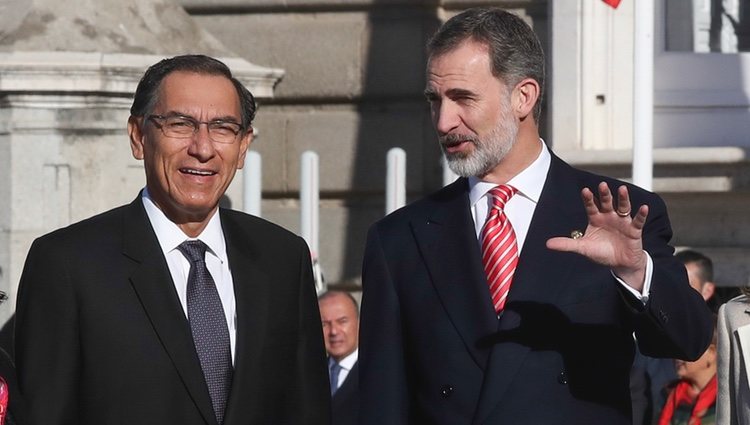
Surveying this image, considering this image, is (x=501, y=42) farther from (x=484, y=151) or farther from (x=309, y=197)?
(x=309, y=197)

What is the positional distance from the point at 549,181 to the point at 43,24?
13.7 ft

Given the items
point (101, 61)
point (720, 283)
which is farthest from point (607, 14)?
point (101, 61)

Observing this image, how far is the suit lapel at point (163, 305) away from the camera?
469 cm

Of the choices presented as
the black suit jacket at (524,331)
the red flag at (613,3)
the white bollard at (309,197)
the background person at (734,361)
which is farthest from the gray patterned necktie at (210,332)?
the red flag at (613,3)

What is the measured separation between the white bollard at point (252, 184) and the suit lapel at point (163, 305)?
13.2 feet

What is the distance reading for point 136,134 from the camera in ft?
16.3

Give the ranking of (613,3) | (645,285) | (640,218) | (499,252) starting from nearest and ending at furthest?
(640,218) < (645,285) < (499,252) < (613,3)

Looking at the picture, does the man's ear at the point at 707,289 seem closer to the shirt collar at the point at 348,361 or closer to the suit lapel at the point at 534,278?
the shirt collar at the point at 348,361

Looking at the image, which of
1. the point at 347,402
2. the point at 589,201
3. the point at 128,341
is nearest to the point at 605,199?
the point at 589,201

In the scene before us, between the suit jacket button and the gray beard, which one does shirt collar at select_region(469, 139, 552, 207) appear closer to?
the gray beard

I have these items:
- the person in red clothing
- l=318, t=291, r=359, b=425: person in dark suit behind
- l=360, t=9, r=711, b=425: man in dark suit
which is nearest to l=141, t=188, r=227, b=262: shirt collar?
l=360, t=9, r=711, b=425: man in dark suit

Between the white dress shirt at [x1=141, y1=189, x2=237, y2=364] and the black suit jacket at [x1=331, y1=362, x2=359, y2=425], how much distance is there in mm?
2977

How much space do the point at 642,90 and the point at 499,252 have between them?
129 inches

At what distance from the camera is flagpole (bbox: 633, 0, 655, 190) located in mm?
7902
